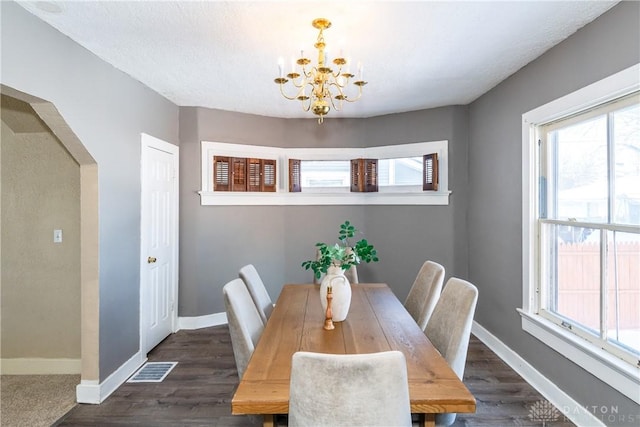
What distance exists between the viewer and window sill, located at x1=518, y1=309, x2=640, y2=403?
1787 mm

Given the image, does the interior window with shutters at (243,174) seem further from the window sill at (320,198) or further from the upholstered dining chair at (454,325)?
the upholstered dining chair at (454,325)

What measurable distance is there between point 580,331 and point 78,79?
12.2ft

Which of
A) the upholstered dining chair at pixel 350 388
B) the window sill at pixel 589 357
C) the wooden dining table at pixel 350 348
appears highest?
the upholstered dining chair at pixel 350 388

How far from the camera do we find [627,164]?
192 centimetres

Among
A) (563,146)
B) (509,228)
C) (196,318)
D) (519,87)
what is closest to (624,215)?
(563,146)

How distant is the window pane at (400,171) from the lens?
4.10 m

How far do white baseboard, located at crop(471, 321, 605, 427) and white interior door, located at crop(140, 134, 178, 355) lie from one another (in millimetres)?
3217

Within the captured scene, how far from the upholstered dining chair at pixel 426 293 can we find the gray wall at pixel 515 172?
95 cm

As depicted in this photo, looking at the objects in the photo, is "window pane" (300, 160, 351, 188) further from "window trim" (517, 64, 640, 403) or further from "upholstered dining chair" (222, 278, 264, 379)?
"upholstered dining chair" (222, 278, 264, 379)

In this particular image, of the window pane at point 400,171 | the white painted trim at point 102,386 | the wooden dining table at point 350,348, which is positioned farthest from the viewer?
the window pane at point 400,171

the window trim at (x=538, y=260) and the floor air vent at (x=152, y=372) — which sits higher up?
the window trim at (x=538, y=260)

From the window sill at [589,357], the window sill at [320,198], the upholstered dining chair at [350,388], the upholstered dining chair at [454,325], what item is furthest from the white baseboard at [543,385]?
the upholstered dining chair at [350,388]

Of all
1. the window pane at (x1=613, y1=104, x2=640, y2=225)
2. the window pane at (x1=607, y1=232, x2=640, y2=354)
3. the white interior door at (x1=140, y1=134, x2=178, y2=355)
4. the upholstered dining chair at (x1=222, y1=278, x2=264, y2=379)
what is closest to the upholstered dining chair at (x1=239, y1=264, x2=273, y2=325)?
the upholstered dining chair at (x1=222, y1=278, x2=264, y2=379)

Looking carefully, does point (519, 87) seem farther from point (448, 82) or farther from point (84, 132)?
point (84, 132)
